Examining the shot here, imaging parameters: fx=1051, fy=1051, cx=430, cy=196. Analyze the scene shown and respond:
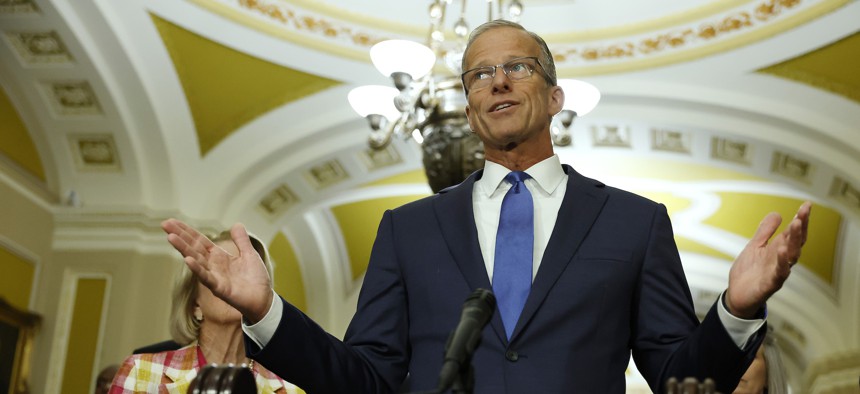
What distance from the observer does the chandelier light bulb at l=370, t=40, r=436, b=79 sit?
20.0 ft

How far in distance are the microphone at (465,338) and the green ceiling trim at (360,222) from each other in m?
10.4

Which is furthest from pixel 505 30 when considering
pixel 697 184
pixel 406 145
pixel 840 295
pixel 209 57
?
pixel 840 295

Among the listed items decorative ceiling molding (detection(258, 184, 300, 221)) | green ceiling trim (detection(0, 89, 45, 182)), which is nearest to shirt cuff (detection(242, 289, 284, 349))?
green ceiling trim (detection(0, 89, 45, 182))

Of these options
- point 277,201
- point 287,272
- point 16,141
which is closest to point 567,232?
point 16,141

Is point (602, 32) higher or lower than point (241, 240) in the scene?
higher

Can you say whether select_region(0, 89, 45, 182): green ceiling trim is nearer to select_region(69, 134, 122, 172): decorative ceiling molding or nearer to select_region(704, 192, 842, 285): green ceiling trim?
select_region(69, 134, 122, 172): decorative ceiling molding

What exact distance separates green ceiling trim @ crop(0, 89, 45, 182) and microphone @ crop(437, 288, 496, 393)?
25.7 ft

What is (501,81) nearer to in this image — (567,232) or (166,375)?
(567,232)

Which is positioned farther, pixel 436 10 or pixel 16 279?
pixel 16 279

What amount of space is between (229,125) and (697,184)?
5.21m

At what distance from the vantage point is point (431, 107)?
634 cm

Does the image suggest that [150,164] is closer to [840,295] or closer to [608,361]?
[608,361]

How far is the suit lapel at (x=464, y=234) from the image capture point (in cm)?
193

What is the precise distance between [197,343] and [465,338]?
67.0 inches
